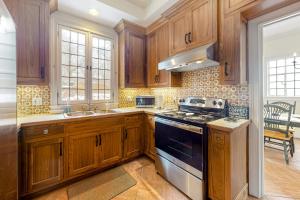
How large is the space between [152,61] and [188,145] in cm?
195

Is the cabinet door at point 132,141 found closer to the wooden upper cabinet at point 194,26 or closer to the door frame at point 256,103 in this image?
the wooden upper cabinet at point 194,26

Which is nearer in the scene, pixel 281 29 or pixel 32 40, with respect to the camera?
pixel 32 40

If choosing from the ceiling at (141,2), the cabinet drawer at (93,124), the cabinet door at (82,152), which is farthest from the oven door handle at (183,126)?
the ceiling at (141,2)

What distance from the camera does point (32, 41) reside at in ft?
6.41

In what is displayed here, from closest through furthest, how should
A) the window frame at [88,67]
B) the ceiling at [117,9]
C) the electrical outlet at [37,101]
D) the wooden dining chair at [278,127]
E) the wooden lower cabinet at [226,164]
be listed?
the wooden lower cabinet at [226,164], the electrical outlet at [37,101], the ceiling at [117,9], the window frame at [88,67], the wooden dining chair at [278,127]

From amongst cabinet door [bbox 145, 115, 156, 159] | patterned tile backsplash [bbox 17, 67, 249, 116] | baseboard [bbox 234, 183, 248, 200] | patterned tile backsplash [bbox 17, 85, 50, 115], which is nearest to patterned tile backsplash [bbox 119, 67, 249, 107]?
patterned tile backsplash [bbox 17, 67, 249, 116]

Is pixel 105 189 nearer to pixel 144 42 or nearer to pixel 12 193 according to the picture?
pixel 12 193

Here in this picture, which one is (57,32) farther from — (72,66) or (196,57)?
(196,57)

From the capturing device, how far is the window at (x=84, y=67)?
8.61 ft

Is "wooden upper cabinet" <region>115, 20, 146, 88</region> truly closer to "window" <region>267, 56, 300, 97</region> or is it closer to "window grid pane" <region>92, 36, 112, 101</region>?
"window grid pane" <region>92, 36, 112, 101</region>

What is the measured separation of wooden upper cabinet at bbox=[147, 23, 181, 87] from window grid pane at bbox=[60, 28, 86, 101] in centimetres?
131

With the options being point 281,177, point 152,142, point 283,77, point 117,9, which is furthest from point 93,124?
point 283,77

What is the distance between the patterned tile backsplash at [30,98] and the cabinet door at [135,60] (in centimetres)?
142

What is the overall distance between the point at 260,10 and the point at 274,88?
409cm
